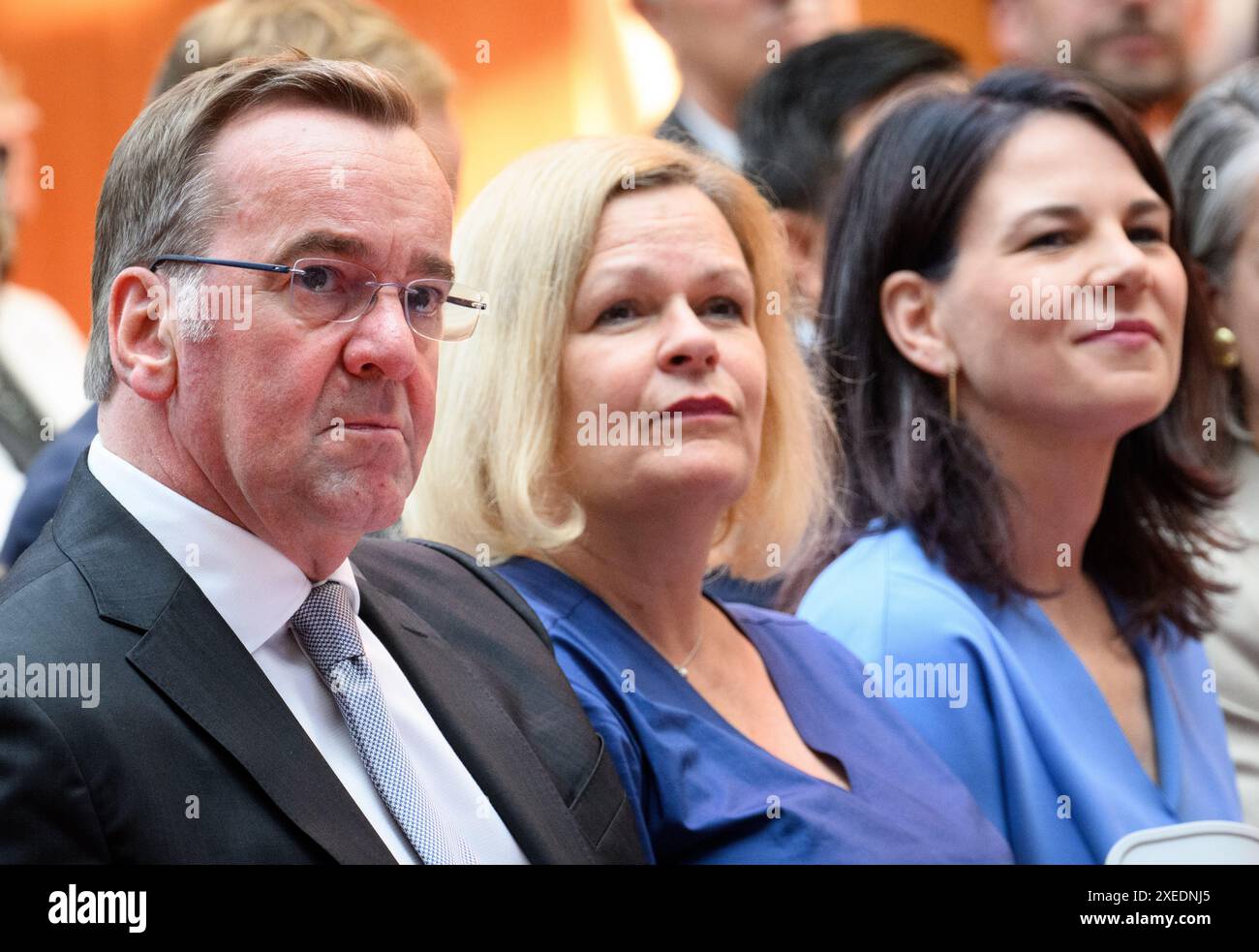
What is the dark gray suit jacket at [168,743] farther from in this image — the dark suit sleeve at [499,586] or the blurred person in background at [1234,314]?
the blurred person in background at [1234,314]

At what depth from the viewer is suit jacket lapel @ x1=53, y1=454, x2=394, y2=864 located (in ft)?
4.14

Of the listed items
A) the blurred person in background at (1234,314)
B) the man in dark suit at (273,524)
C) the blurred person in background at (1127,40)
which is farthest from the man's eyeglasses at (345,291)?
the blurred person in background at (1127,40)

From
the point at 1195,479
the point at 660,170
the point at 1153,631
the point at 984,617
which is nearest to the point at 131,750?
the point at 660,170

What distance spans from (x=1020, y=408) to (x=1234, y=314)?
0.58 m

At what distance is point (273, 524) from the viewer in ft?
4.62

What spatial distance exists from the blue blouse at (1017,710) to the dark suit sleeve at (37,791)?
3.68 feet

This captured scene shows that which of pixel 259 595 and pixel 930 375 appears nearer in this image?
pixel 259 595

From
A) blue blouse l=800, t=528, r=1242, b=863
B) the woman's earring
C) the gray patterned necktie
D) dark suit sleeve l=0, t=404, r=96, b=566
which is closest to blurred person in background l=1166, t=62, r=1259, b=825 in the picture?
the woman's earring

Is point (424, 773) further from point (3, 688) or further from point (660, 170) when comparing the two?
point (660, 170)

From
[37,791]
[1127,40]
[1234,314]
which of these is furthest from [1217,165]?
[37,791]

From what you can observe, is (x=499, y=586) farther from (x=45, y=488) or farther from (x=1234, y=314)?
(x=1234, y=314)

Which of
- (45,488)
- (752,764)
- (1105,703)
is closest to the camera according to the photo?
(752,764)

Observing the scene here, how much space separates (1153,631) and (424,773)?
1281 millimetres
